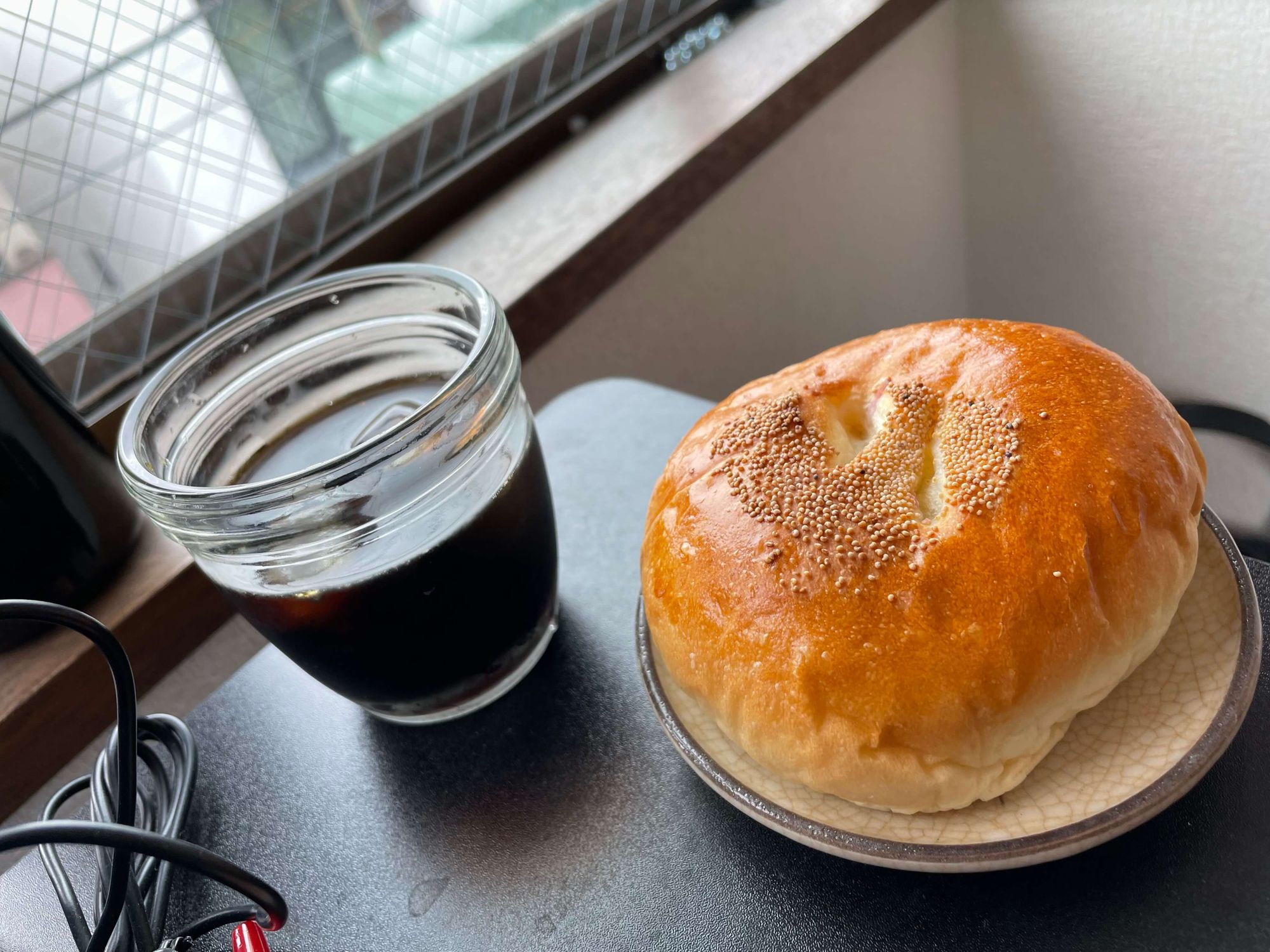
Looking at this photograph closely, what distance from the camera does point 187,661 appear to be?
37.2 inches

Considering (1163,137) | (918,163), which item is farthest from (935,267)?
(1163,137)

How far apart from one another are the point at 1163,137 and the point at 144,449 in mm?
1353

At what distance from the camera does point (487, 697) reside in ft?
2.02

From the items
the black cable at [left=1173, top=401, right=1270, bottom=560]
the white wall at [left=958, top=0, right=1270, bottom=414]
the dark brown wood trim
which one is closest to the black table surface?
the dark brown wood trim

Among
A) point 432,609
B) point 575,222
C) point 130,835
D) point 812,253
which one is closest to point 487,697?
point 432,609

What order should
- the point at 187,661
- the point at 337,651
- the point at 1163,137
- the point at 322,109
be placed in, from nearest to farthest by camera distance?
the point at 337,651
the point at 187,661
the point at 322,109
the point at 1163,137

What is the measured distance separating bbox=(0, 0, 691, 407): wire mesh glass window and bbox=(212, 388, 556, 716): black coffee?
56 centimetres

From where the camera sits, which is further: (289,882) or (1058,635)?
(289,882)

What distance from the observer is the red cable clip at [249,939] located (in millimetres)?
472

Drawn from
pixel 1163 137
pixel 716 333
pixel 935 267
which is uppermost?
pixel 1163 137

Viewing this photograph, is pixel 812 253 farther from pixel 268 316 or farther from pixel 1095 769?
pixel 1095 769

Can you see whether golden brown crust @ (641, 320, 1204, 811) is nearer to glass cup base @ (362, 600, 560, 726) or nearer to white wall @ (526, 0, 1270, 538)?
glass cup base @ (362, 600, 560, 726)

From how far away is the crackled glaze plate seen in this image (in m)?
0.40

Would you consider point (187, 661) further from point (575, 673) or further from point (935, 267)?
point (935, 267)
